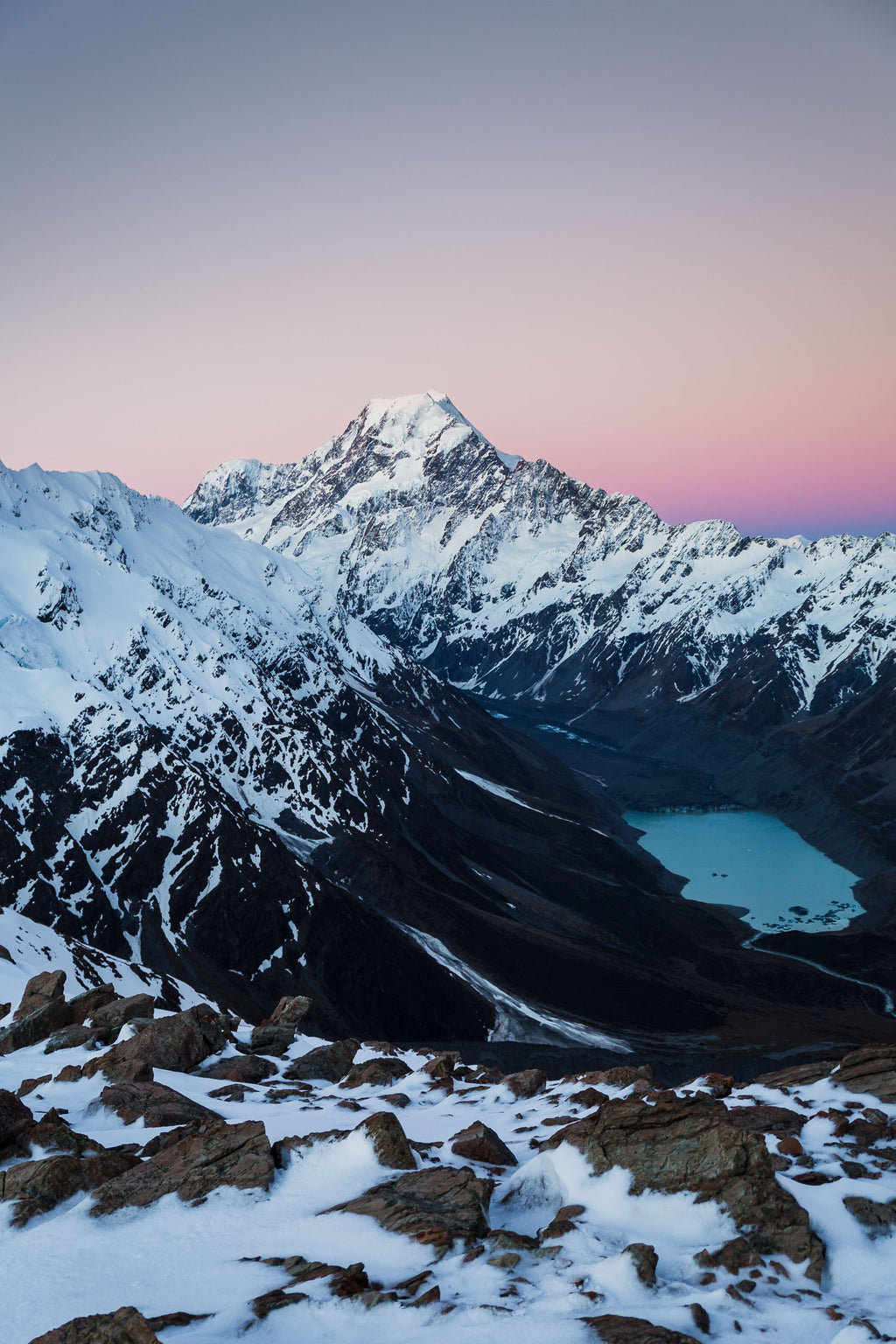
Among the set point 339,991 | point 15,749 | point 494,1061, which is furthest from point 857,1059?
point 15,749

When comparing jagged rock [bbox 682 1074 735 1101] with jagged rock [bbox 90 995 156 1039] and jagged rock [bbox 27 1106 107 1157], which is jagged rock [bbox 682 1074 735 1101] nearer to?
jagged rock [bbox 27 1106 107 1157]

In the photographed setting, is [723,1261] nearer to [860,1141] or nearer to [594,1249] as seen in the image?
[594,1249]

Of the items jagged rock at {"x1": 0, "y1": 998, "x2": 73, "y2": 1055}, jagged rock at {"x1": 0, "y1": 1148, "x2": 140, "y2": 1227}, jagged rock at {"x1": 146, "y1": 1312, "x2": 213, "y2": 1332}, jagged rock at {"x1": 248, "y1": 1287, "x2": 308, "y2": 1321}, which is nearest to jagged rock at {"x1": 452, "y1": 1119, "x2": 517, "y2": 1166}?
jagged rock at {"x1": 248, "y1": 1287, "x2": 308, "y2": 1321}

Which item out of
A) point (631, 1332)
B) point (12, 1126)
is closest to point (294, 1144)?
point (12, 1126)

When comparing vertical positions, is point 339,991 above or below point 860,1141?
below

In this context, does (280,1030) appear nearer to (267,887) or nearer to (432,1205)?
(432,1205)

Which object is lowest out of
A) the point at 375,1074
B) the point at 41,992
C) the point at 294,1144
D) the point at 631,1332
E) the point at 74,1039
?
A: the point at 375,1074
